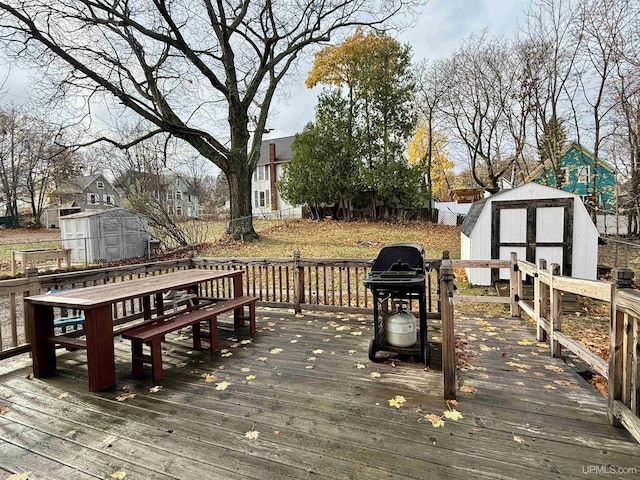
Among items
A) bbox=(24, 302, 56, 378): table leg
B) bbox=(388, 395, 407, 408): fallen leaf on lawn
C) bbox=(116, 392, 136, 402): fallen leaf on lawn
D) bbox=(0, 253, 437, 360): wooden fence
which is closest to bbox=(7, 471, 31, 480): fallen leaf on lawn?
bbox=(116, 392, 136, 402): fallen leaf on lawn

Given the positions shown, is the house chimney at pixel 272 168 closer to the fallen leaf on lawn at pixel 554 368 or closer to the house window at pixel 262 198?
the house window at pixel 262 198

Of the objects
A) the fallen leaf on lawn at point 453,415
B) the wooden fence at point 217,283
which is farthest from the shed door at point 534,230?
the fallen leaf on lawn at point 453,415

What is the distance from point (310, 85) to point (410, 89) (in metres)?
5.63

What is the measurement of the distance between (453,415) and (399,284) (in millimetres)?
1148

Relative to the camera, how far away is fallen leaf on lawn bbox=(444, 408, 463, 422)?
2572 mm

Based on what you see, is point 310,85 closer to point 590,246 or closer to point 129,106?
point 129,106

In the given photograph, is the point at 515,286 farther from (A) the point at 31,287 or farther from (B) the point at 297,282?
(A) the point at 31,287

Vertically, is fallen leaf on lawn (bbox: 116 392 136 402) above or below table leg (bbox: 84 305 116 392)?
below

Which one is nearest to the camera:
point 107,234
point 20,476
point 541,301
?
point 20,476

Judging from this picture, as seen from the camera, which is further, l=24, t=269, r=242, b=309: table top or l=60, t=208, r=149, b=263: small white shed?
l=60, t=208, r=149, b=263: small white shed

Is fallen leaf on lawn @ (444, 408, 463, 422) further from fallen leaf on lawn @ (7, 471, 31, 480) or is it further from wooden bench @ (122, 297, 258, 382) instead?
fallen leaf on lawn @ (7, 471, 31, 480)

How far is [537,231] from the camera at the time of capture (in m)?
8.48

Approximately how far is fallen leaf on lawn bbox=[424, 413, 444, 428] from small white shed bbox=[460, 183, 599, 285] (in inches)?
277

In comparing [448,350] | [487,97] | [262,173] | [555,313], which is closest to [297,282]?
[448,350]
